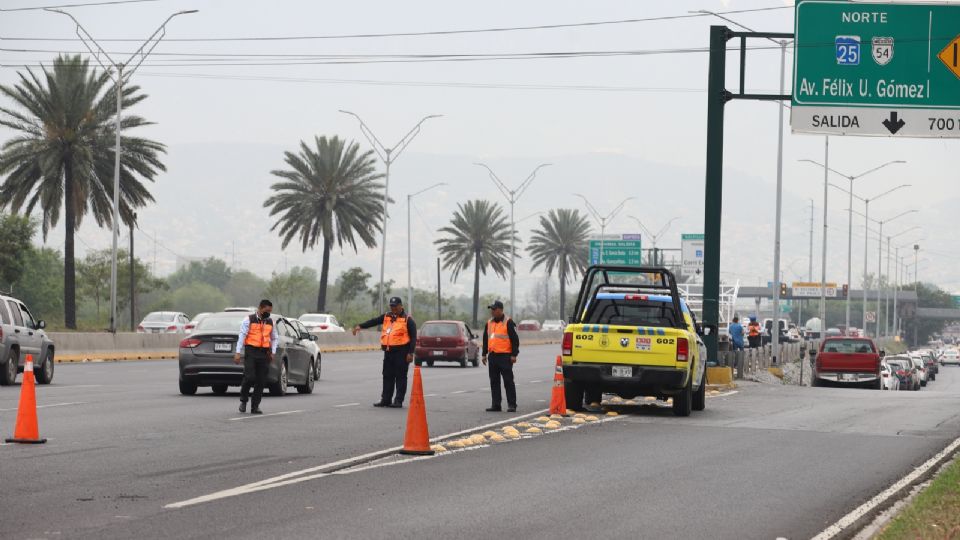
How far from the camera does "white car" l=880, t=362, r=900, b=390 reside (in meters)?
53.4

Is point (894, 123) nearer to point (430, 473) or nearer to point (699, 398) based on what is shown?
point (699, 398)

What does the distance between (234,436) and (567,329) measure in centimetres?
769

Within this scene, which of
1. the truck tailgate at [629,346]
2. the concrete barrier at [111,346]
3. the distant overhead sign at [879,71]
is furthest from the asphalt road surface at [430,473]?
the concrete barrier at [111,346]

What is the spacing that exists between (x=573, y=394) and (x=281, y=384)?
606 centimetres

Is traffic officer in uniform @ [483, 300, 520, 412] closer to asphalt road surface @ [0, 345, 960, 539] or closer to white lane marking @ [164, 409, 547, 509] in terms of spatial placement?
asphalt road surface @ [0, 345, 960, 539]

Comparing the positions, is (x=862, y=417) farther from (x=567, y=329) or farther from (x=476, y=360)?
(x=476, y=360)

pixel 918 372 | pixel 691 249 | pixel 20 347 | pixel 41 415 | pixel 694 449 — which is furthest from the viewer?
pixel 691 249

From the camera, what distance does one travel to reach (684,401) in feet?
76.9

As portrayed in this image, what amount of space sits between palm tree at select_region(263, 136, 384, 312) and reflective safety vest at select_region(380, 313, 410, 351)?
187 feet

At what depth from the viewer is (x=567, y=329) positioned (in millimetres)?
23828

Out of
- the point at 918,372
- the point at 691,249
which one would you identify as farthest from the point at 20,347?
the point at 691,249

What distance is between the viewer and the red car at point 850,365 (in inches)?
1722

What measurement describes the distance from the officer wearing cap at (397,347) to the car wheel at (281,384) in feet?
11.7

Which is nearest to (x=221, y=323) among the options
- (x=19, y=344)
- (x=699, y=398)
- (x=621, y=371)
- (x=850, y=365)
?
(x=19, y=344)
